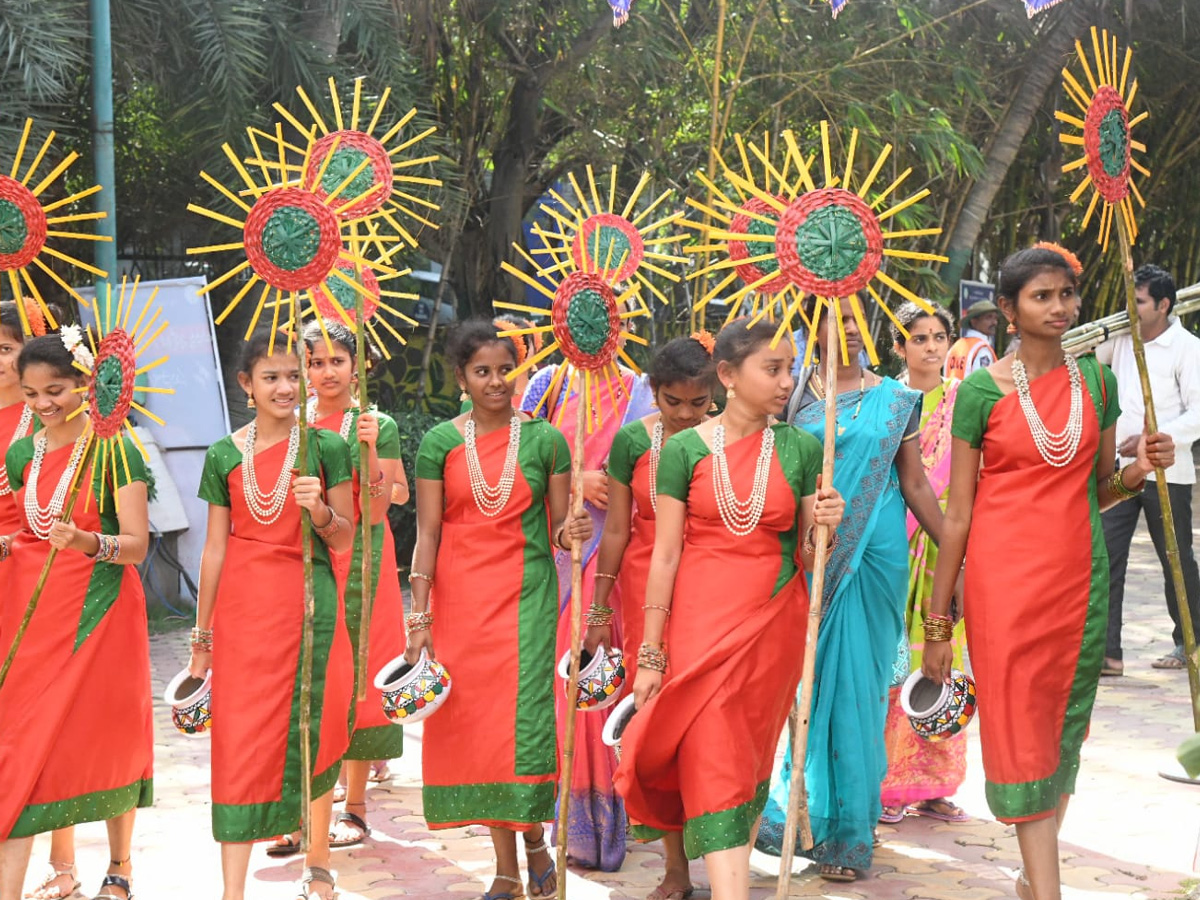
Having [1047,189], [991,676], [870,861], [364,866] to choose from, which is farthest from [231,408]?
[1047,189]

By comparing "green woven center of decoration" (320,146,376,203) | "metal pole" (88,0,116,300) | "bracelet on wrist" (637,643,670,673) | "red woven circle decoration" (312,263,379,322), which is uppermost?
"metal pole" (88,0,116,300)

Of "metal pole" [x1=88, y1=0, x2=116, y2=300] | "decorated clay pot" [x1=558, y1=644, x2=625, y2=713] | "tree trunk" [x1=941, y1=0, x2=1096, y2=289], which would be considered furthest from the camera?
"tree trunk" [x1=941, y1=0, x2=1096, y2=289]

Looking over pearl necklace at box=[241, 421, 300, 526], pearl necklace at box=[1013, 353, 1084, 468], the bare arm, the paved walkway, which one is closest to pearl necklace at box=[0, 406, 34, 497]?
pearl necklace at box=[241, 421, 300, 526]

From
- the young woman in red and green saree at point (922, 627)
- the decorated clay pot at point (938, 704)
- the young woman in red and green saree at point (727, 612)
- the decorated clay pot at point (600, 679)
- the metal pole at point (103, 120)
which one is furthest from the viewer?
the metal pole at point (103, 120)

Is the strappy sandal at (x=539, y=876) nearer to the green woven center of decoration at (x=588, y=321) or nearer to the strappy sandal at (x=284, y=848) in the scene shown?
the strappy sandal at (x=284, y=848)

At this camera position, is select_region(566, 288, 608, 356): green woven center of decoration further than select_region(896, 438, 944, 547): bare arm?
No

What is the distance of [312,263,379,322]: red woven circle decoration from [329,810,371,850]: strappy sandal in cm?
180

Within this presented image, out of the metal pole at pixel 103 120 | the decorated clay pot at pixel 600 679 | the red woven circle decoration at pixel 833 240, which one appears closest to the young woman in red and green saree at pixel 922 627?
the red woven circle decoration at pixel 833 240

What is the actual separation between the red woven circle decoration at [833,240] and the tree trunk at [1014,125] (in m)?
9.92

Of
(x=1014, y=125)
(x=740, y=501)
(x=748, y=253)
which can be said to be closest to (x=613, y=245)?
(x=748, y=253)

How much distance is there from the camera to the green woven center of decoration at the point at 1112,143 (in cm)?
442

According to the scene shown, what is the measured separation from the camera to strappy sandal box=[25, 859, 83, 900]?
4895mm

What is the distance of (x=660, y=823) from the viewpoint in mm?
4320

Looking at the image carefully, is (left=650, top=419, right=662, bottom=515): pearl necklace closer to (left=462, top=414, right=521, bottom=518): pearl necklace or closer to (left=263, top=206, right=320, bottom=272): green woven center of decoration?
(left=462, top=414, right=521, bottom=518): pearl necklace
